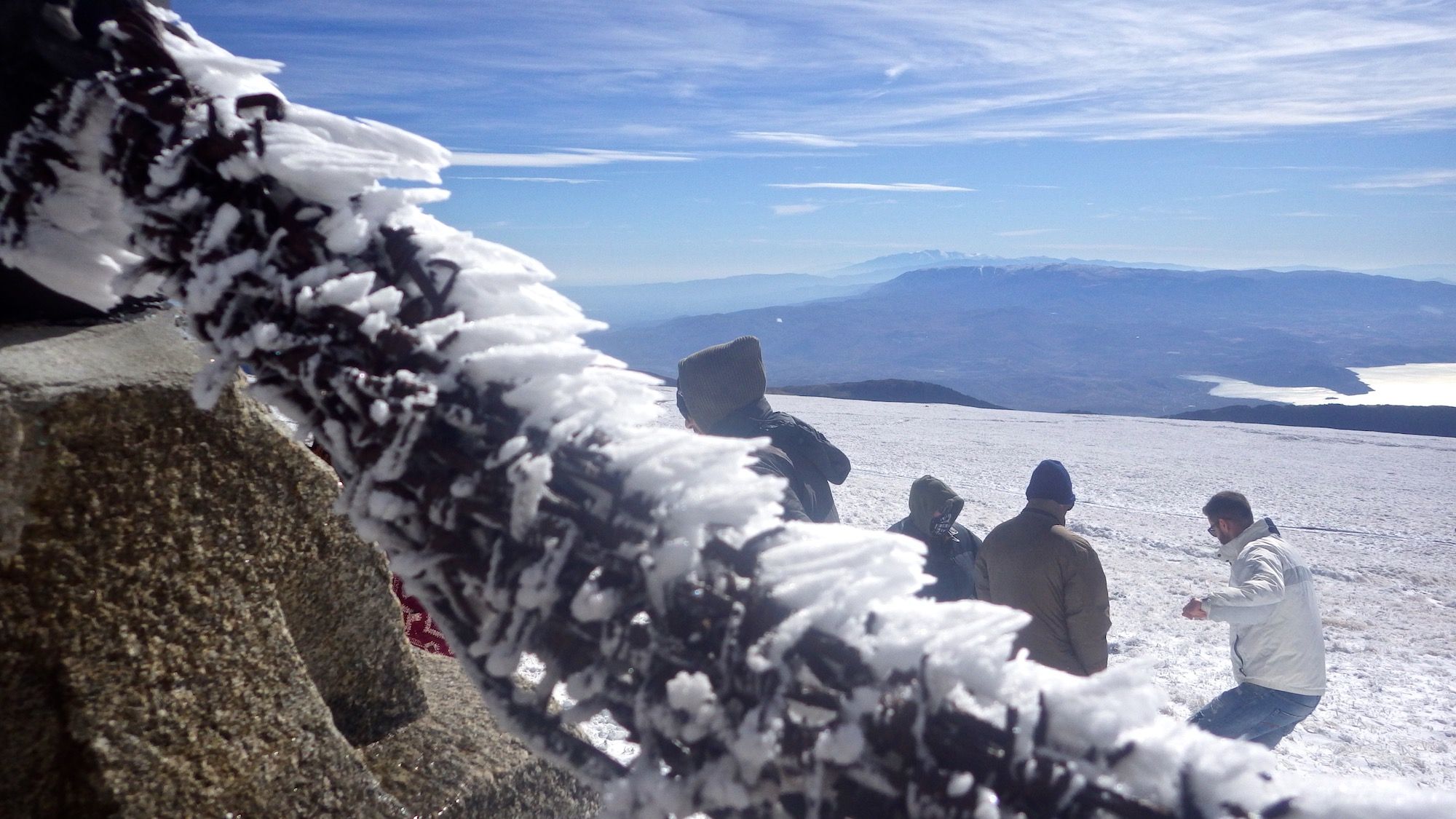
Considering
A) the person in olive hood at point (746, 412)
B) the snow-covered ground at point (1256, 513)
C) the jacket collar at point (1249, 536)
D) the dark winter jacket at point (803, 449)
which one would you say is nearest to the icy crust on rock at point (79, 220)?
the snow-covered ground at point (1256, 513)

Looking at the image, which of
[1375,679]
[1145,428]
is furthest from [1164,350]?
[1375,679]

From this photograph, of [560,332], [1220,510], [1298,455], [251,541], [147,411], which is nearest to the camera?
[560,332]

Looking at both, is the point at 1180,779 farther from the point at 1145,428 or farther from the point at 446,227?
the point at 1145,428

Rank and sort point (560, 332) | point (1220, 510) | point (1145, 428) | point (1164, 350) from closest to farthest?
point (560, 332), point (1220, 510), point (1145, 428), point (1164, 350)

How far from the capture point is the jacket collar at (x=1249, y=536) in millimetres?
4754

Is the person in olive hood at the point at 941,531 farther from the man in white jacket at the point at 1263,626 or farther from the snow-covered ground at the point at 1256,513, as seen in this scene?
the man in white jacket at the point at 1263,626

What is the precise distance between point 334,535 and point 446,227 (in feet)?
2.64

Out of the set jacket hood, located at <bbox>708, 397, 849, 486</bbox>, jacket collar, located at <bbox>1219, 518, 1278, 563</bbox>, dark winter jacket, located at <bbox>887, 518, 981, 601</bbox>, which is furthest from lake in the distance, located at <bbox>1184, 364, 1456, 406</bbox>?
jacket hood, located at <bbox>708, 397, 849, 486</bbox>

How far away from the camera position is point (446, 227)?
25.1 inches

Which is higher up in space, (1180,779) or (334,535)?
(1180,779)

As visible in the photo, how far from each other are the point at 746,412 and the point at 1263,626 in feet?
9.77

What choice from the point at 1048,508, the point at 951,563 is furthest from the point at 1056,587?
the point at 951,563

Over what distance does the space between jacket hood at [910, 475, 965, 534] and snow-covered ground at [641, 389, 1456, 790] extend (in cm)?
123

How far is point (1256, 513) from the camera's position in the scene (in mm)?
10984
